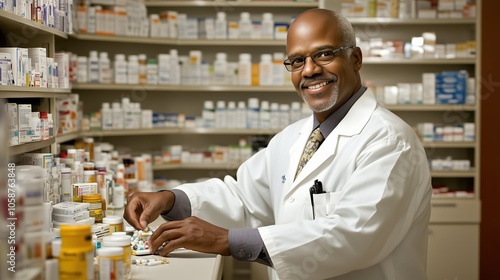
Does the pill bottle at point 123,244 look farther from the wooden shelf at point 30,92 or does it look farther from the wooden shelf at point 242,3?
the wooden shelf at point 242,3

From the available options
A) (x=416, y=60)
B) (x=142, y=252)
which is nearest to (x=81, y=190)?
(x=142, y=252)

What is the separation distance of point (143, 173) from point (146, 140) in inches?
41.7

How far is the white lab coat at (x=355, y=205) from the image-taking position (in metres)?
1.98

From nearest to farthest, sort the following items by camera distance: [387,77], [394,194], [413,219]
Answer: [394,194] < [413,219] < [387,77]

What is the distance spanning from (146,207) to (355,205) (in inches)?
31.7

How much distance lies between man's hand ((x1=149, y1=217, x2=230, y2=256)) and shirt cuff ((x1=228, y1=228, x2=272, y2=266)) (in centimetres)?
2

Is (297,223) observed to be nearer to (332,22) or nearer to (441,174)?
(332,22)

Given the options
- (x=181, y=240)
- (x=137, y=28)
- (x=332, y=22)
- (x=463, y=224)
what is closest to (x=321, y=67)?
(x=332, y=22)

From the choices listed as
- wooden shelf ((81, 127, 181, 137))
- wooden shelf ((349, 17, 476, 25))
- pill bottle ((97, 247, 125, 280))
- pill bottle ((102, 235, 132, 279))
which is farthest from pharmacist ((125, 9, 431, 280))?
wooden shelf ((349, 17, 476, 25))

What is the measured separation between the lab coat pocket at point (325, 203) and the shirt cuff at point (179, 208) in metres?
0.55

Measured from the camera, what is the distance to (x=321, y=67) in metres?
2.30

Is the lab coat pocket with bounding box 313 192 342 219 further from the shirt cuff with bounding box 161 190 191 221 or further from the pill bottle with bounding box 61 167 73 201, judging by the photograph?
the pill bottle with bounding box 61 167 73 201

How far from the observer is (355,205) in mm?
1979

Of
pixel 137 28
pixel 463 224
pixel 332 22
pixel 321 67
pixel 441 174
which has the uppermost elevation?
pixel 137 28
